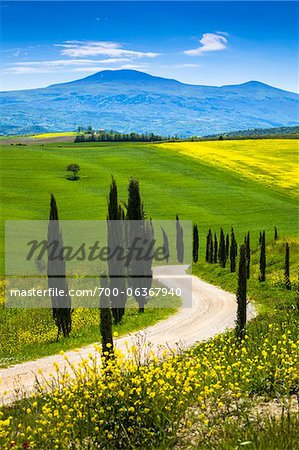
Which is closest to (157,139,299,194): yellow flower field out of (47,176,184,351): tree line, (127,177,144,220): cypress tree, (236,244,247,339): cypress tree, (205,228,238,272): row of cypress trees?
(205,228,238,272): row of cypress trees

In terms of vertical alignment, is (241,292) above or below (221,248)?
above

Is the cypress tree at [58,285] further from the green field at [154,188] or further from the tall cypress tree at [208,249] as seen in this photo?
the green field at [154,188]

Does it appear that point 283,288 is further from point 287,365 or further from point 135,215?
point 287,365

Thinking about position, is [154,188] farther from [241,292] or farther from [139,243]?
[241,292]

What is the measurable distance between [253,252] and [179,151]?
78055mm

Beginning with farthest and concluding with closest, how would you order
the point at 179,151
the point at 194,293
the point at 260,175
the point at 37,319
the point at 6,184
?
1. the point at 179,151
2. the point at 260,175
3. the point at 6,184
4. the point at 194,293
5. the point at 37,319

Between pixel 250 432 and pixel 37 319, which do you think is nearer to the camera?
pixel 250 432

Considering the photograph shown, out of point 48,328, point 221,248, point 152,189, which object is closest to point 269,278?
point 221,248

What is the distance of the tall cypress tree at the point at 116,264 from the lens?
1508 inches

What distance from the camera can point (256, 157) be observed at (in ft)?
449

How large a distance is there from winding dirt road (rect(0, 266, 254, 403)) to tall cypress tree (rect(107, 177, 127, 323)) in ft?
10.7

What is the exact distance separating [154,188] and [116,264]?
74298 mm

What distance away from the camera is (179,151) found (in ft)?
479

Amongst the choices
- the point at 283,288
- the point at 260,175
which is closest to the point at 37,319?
the point at 283,288
